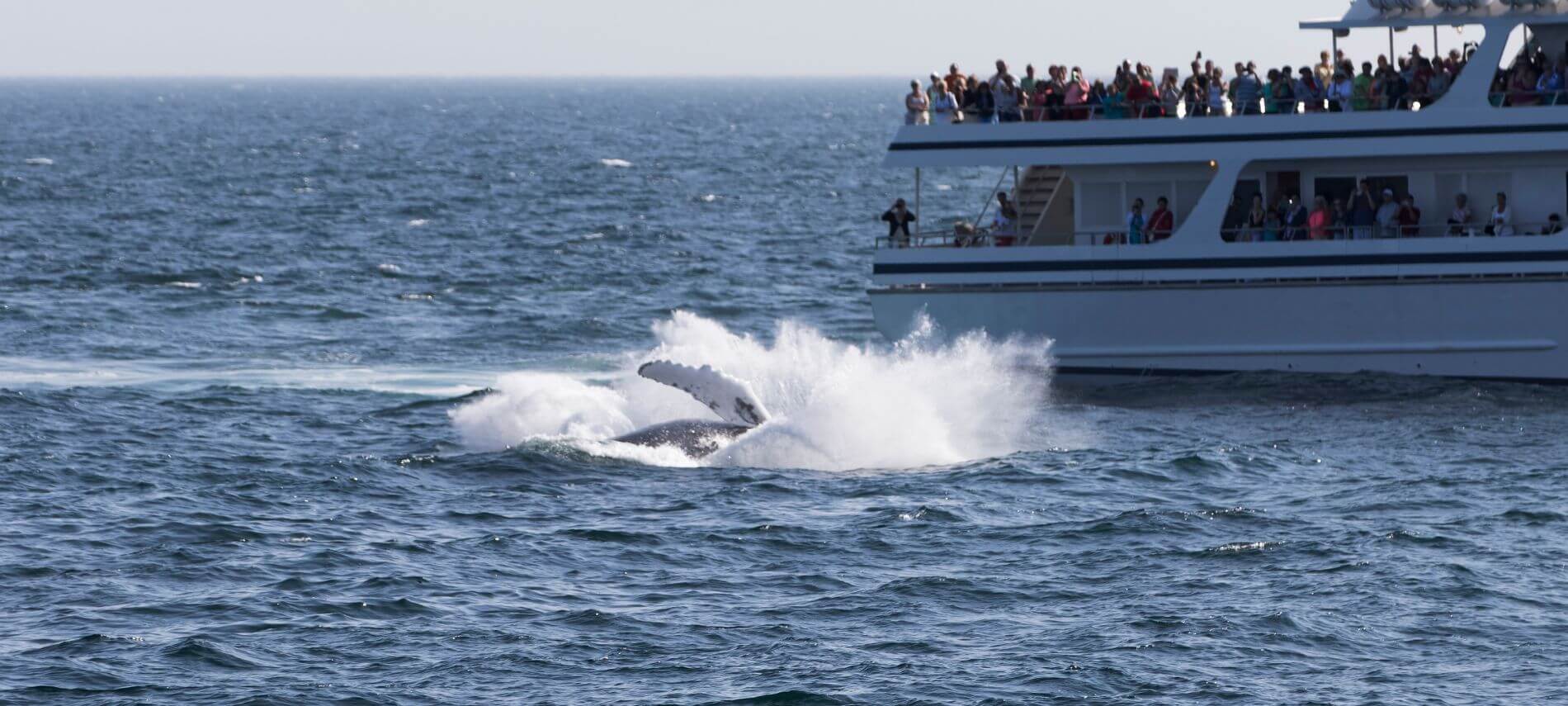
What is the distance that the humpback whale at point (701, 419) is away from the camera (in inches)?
1101

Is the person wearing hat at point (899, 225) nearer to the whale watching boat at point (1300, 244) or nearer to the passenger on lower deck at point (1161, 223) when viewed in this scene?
the whale watching boat at point (1300, 244)

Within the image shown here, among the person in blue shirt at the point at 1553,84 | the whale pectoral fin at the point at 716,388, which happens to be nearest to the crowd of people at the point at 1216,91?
the person in blue shirt at the point at 1553,84

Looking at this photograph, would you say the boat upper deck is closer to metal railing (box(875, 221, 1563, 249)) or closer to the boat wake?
metal railing (box(875, 221, 1563, 249))

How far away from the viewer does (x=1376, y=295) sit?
3381 cm

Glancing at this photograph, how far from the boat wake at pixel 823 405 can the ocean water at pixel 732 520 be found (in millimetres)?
80

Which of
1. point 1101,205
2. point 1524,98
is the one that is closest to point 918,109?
point 1101,205

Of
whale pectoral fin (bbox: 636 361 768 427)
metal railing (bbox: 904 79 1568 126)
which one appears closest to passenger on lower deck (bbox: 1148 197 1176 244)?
metal railing (bbox: 904 79 1568 126)

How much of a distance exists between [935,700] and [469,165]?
330 feet

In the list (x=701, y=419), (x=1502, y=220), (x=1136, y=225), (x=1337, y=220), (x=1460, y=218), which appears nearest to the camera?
(x=701, y=419)

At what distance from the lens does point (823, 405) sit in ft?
96.4

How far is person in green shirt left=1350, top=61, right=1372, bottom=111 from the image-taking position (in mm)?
34250

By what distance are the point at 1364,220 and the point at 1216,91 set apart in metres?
3.13

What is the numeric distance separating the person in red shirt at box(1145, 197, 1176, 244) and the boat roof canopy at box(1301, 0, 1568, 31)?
14.1ft

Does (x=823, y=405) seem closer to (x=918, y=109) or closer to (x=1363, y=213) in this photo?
(x=918, y=109)
